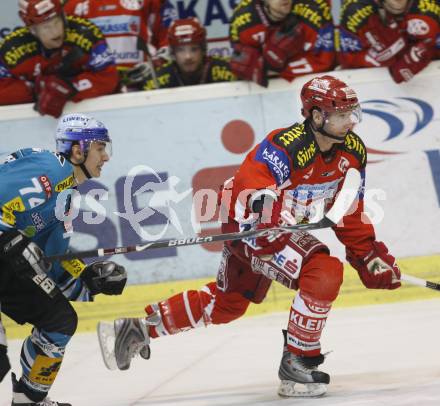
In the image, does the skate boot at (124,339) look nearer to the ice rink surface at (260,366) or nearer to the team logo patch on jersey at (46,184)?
the ice rink surface at (260,366)

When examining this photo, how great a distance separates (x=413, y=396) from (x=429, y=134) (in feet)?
10.1

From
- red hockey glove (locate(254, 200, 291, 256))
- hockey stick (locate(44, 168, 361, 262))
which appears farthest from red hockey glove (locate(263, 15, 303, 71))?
red hockey glove (locate(254, 200, 291, 256))

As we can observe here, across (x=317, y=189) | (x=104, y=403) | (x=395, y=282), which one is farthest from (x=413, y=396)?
(x=104, y=403)

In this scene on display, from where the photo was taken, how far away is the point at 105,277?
5234 millimetres

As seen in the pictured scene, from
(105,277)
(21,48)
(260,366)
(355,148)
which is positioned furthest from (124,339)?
(21,48)

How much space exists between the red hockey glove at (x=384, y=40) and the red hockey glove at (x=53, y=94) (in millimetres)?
2017

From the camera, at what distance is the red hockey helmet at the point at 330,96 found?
5.19m

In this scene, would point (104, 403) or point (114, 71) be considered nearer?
point (104, 403)

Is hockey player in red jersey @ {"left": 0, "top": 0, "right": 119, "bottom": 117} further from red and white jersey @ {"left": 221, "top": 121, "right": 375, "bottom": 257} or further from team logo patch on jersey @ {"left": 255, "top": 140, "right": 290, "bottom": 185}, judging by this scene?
team logo patch on jersey @ {"left": 255, "top": 140, "right": 290, "bottom": 185}

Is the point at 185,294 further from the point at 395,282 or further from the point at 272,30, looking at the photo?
the point at 272,30

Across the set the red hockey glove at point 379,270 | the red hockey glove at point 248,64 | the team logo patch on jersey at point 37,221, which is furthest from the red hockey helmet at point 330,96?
the red hockey glove at point 248,64

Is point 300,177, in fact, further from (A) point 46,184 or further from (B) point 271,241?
(A) point 46,184

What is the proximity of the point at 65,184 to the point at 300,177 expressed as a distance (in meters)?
1.14

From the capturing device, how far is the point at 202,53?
7680mm
